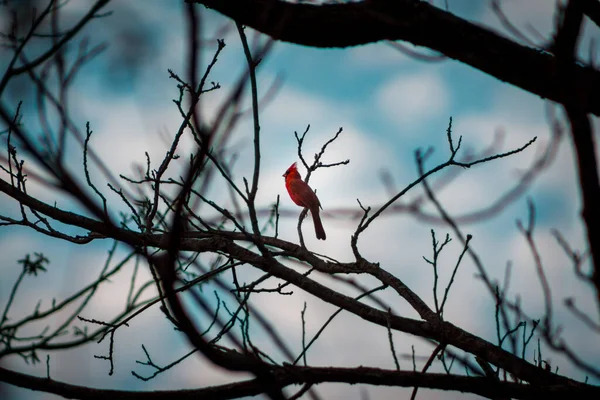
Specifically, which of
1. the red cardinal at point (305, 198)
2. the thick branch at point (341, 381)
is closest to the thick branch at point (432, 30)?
the thick branch at point (341, 381)

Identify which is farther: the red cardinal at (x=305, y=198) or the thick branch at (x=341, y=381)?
the red cardinal at (x=305, y=198)

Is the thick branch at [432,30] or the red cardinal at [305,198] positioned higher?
the red cardinal at [305,198]

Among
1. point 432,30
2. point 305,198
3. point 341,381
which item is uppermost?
point 305,198

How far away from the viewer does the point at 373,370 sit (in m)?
2.53

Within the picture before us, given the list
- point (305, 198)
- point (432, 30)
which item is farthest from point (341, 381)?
point (305, 198)

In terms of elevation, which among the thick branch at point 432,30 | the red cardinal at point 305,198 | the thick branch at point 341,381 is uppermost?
the red cardinal at point 305,198

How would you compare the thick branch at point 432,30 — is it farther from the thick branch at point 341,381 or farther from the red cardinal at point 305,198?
the red cardinal at point 305,198

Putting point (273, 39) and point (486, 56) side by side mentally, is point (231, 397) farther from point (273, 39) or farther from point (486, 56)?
point (486, 56)

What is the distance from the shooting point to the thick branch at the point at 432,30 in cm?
240

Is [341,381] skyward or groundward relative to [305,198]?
groundward

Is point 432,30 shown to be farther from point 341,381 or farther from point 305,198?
point 305,198

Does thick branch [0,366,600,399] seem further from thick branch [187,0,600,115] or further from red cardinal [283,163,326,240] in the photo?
red cardinal [283,163,326,240]

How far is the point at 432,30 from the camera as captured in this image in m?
2.43

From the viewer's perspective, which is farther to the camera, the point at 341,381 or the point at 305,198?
the point at 305,198
